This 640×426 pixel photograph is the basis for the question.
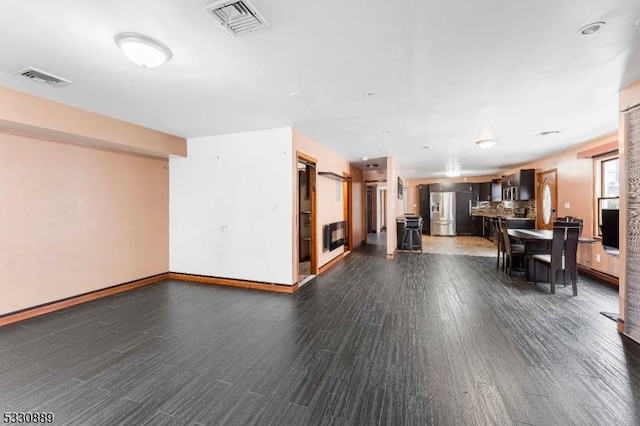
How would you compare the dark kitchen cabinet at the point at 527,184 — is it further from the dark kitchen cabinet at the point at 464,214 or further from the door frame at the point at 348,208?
the door frame at the point at 348,208

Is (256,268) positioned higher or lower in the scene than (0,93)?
lower

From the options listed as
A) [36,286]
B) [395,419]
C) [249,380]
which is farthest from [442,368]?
[36,286]

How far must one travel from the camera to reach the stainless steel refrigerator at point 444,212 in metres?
11.7

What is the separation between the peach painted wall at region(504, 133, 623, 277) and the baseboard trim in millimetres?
5073

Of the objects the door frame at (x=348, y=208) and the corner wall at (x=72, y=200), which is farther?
the door frame at (x=348, y=208)

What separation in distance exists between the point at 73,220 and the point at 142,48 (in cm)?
327

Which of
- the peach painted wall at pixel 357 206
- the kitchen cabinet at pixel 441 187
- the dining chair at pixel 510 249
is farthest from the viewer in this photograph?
the kitchen cabinet at pixel 441 187

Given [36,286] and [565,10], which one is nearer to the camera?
[565,10]

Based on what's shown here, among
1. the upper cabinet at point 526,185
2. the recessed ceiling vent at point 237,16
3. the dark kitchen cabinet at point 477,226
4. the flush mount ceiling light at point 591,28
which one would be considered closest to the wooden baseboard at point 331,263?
the recessed ceiling vent at point 237,16

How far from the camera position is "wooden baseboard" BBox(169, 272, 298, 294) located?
172 inches

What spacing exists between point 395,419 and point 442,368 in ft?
2.54

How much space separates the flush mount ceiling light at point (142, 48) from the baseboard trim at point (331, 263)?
168 inches

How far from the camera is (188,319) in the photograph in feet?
10.9

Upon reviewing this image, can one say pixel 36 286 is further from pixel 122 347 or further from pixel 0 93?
pixel 0 93
